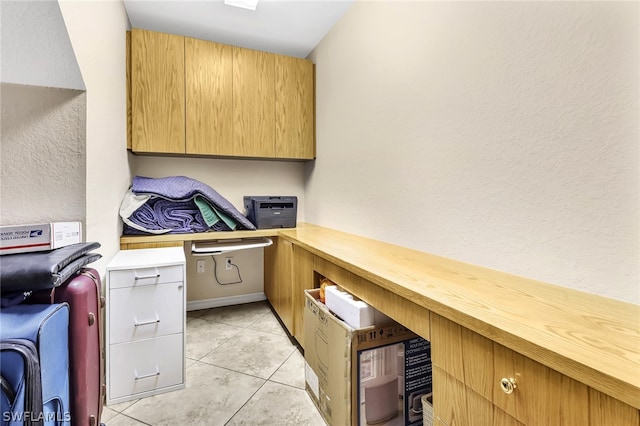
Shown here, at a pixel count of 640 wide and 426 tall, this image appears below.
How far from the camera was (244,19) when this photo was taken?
7.05 feet

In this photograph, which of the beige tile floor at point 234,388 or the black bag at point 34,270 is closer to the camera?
the black bag at point 34,270

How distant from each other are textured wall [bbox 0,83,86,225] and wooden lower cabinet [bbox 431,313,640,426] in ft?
4.70

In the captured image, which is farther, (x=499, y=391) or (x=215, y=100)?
(x=215, y=100)

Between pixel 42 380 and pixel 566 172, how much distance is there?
58.6 inches

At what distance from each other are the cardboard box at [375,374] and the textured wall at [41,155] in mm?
1208

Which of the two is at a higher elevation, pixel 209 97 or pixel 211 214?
pixel 209 97

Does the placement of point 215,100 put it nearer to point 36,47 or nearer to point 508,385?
point 36,47

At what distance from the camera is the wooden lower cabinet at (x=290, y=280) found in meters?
1.79

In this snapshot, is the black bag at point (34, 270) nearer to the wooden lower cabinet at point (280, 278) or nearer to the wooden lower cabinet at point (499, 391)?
the wooden lower cabinet at point (499, 391)

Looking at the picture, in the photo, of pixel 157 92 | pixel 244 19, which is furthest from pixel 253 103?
pixel 157 92

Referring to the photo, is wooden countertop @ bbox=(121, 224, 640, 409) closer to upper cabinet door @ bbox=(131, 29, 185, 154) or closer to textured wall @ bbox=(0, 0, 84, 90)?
textured wall @ bbox=(0, 0, 84, 90)

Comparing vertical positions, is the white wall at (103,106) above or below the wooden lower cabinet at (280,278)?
above

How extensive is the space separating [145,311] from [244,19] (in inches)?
83.3

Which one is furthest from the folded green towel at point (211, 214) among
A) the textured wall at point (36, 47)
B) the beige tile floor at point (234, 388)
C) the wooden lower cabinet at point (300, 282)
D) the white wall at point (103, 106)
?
the textured wall at point (36, 47)
